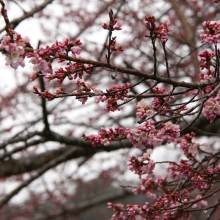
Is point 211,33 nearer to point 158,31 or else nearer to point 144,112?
point 158,31

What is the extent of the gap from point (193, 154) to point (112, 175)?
7.68 metres

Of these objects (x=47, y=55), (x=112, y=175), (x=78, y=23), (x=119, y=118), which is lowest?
(x=47, y=55)

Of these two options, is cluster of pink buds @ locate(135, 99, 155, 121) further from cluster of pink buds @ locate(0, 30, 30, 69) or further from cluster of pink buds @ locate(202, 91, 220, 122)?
cluster of pink buds @ locate(0, 30, 30, 69)

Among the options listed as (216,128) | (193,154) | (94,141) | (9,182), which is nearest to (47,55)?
(94,141)

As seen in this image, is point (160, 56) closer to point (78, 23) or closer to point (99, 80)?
point (99, 80)

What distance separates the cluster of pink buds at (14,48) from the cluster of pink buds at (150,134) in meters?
0.71

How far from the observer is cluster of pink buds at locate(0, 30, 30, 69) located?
4.88 feet

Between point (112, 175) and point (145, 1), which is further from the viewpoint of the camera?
point (112, 175)

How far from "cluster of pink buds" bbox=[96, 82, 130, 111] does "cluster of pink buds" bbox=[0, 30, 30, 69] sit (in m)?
0.49

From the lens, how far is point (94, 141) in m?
1.95

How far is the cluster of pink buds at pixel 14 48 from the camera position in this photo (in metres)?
1.49

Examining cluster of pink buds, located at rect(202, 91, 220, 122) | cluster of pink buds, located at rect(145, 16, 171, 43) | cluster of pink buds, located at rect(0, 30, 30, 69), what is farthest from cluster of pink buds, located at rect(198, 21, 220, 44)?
cluster of pink buds, located at rect(0, 30, 30, 69)

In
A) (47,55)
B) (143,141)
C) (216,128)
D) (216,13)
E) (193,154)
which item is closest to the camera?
(47,55)

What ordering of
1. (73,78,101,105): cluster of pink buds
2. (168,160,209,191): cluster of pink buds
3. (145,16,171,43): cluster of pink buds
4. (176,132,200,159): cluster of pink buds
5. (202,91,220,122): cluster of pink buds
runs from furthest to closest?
(176,132,200,159): cluster of pink buds < (168,160,209,191): cluster of pink buds < (202,91,220,122): cluster of pink buds < (73,78,101,105): cluster of pink buds < (145,16,171,43): cluster of pink buds
